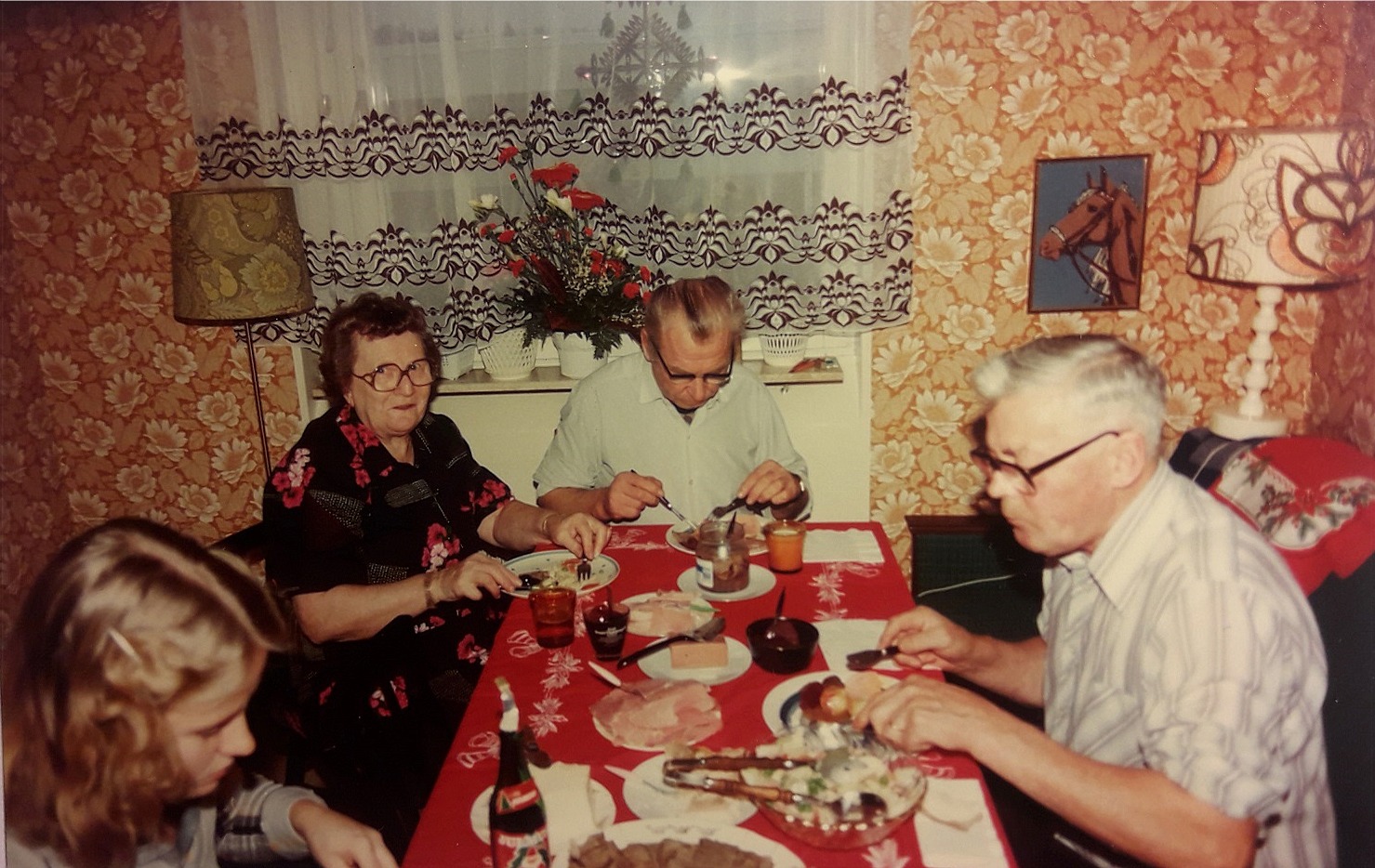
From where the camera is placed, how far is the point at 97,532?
1.11 metres

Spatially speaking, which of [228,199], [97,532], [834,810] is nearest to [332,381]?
[228,199]

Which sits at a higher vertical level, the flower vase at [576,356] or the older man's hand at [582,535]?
the flower vase at [576,356]

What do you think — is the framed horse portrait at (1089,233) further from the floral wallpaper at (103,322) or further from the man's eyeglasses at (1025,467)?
the floral wallpaper at (103,322)

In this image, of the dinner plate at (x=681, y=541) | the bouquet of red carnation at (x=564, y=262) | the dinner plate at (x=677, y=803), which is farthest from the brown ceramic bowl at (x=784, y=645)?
the bouquet of red carnation at (x=564, y=262)

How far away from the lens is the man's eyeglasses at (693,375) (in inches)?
94.4

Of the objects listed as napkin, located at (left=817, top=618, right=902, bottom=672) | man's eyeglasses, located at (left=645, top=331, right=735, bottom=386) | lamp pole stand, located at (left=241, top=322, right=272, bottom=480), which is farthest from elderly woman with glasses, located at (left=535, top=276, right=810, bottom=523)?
lamp pole stand, located at (left=241, top=322, right=272, bottom=480)

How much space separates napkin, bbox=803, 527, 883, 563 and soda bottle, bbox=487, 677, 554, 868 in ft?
3.13

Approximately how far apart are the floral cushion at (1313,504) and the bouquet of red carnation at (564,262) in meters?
1.77

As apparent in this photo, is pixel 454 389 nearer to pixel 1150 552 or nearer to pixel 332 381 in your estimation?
pixel 332 381

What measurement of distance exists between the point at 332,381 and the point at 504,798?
53.7 inches

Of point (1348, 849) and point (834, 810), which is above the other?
point (834, 810)

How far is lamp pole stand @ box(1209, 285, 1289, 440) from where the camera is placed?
258 cm

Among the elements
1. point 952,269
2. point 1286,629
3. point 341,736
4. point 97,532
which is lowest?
point 341,736

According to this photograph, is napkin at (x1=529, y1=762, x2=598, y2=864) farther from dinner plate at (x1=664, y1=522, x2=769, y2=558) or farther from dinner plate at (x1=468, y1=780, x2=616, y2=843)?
dinner plate at (x1=664, y1=522, x2=769, y2=558)
